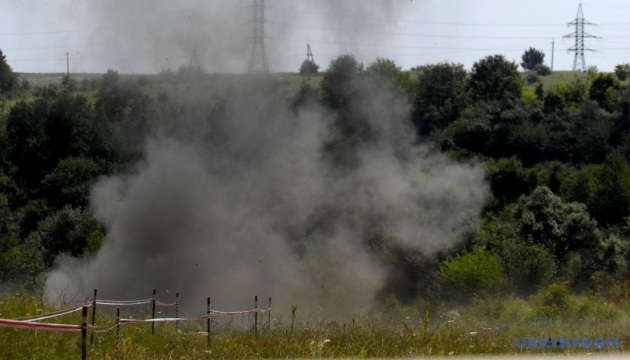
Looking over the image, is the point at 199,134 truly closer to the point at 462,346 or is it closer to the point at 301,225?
the point at 301,225

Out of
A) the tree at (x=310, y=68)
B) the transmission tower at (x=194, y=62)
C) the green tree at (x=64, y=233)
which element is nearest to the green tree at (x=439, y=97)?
the tree at (x=310, y=68)

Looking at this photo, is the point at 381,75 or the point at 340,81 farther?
the point at 381,75

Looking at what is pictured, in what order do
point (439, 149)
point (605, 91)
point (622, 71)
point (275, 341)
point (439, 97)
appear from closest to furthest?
point (275, 341) → point (439, 149) → point (439, 97) → point (605, 91) → point (622, 71)

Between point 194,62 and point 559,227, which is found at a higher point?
point 194,62

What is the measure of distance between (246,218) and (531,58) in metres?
93.2

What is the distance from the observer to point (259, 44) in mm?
24484

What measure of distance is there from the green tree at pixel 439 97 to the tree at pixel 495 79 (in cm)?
318

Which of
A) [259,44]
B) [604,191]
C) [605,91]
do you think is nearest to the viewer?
[259,44]

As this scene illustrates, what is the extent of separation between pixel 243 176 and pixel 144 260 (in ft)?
11.9

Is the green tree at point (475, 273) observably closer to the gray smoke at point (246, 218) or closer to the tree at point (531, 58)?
the gray smoke at point (246, 218)

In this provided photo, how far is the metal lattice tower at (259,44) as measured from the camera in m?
24.0

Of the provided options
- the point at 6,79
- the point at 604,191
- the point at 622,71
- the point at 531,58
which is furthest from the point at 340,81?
the point at 531,58

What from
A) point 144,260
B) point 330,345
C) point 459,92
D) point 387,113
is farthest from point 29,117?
point 330,345

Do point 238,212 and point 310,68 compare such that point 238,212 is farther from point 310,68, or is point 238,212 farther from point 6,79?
point 6,79
